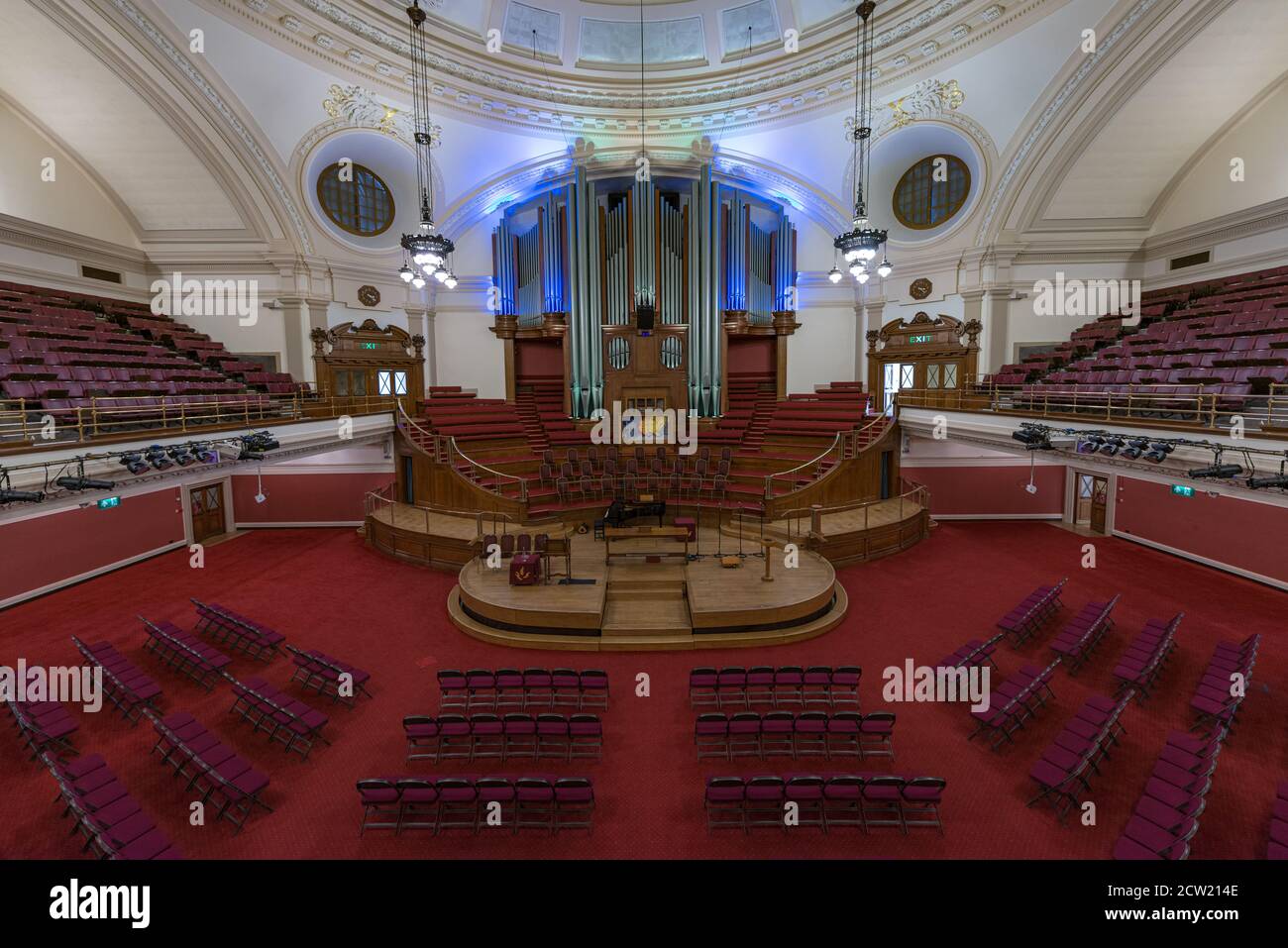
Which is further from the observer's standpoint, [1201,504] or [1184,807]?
[1201,504]

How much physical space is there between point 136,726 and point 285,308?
11.5m

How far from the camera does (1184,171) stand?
1273 cm

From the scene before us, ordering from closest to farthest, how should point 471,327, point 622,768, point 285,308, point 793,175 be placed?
1. point 622,768
2. point 285,308
3. point 793,175
4. point 471,327

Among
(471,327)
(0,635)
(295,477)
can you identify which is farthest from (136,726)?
(471,327)

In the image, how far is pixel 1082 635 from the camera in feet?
24.3

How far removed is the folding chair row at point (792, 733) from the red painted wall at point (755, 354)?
12.6 meters

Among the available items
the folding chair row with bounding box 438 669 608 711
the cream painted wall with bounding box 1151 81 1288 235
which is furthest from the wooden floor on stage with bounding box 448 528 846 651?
the cream painted wall with bounding box 1151 81 1288 235

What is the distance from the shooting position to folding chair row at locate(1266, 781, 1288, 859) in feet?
12.8

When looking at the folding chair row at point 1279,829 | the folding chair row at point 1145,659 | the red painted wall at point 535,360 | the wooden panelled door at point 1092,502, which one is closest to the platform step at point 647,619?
the folding chair row at point 1145,659

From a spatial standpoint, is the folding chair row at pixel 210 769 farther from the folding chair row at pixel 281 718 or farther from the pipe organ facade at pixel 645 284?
the pipe organ facade at pixel 645 284

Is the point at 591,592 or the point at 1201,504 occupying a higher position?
the point at 1201,504

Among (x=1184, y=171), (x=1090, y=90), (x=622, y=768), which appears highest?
(x=1090, y=90)

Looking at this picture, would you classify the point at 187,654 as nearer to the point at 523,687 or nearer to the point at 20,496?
the point at 20,496

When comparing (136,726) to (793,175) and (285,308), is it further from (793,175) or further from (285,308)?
(793,175)
